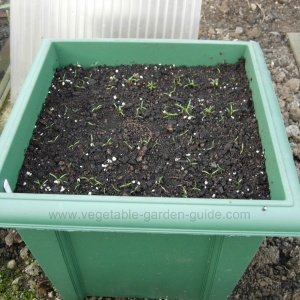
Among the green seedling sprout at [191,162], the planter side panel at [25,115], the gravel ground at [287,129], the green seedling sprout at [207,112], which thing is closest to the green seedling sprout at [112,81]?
the planter side panel at [25,115]

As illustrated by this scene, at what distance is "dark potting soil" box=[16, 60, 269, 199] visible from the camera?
3.95 ft

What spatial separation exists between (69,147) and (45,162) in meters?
0.10

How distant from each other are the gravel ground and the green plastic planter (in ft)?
0.81

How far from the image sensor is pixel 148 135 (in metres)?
1.37

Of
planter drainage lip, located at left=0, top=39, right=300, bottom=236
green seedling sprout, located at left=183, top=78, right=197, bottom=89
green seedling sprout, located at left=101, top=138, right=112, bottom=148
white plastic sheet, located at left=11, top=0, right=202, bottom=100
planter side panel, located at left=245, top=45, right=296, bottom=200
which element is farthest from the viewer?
white plastic sheet, located at left=11, top=0, right=202, bottom=100

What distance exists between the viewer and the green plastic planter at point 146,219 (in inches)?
37.9

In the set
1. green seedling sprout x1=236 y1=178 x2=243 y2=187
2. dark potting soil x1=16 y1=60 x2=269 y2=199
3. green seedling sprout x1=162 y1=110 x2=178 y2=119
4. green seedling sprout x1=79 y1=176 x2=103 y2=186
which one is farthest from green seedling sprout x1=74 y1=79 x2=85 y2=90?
green seedling sprout x1=236 y1=178 x2=243 y2=187

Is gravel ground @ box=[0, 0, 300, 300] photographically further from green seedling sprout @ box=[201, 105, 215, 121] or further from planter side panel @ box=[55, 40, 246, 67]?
planter side panel @ box=[55, 40, 246, 67]

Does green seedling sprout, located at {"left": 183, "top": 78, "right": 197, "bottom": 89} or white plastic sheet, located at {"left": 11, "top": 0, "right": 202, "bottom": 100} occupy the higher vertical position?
white plastic sheet, located at {"left": 11, "top": 0, "right": 202, "bottom": 100}

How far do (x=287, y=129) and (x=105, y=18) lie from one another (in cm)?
113

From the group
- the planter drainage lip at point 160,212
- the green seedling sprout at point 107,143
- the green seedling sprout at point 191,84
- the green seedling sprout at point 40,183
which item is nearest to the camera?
the planter drainage lip at point 160,212

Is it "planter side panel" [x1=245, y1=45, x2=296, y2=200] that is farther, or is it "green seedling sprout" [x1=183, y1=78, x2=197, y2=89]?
Result: "green seedling sprout" [x1=183, y1=78, x2=197, y2=89]

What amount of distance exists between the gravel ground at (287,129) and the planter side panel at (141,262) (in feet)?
0.78

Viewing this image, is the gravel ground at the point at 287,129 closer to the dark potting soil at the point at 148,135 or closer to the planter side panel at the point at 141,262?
the planter side panel at the point at 141,262
